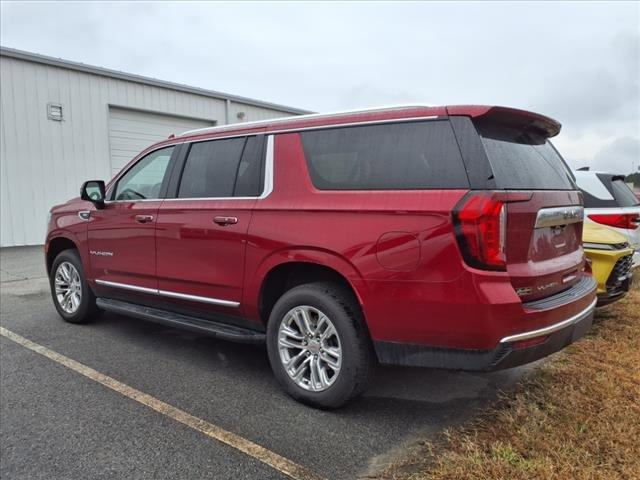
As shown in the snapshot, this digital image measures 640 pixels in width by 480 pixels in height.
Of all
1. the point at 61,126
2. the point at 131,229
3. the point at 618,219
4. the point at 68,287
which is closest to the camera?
the point at 131,229

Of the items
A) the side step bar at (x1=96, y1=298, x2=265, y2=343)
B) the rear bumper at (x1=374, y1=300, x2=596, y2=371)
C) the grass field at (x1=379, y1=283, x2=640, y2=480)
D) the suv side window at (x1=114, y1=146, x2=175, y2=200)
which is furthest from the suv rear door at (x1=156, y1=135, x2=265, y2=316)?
the grass field at (x1=379, y1=283, x2=640, y2=480)

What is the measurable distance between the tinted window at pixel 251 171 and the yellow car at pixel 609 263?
122 inches

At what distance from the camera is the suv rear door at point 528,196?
2705 mm

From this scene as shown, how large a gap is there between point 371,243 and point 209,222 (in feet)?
4.78

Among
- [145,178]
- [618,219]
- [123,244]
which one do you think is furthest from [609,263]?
[123,244]

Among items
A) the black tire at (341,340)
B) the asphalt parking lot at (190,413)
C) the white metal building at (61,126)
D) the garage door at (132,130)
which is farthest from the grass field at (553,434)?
the garage door at (132,130)

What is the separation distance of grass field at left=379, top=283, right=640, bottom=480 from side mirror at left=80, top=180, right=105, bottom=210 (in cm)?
372

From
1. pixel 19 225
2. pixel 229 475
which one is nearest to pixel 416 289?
pixel 229 475

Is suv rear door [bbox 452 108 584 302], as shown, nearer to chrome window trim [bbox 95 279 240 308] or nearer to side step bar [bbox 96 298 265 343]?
side step bar [bbox 96 298 265 343]

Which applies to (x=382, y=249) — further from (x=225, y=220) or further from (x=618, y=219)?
(x=618, y=219)

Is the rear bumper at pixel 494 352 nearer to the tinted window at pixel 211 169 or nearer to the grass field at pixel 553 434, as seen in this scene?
the grass field at pixel 553 434

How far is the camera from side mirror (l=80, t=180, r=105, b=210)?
4863 millimetres

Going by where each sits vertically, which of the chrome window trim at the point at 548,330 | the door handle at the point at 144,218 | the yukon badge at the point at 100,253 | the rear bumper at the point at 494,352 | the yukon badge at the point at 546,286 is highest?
the door handle at the point at 144,218

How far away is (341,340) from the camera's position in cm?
309
